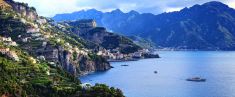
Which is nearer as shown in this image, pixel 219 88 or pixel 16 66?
pixel 16 66

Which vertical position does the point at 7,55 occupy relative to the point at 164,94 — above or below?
above

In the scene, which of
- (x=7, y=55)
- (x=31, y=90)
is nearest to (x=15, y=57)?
(x=7, y=55)

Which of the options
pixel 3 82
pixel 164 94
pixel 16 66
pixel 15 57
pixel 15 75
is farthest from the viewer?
pixel 164 94

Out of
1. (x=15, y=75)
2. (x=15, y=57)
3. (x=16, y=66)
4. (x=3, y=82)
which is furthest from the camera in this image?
(x=15, y=57)

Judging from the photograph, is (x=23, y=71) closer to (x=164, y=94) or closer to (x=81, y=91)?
(x=81, y=91)

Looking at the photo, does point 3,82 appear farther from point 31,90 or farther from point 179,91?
point 179,91

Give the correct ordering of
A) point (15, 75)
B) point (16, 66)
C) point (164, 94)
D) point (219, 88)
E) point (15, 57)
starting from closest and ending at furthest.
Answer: point (15, 75) < point (16, 66) < point (15, 57) < point (164, 94) < point (219, 88)

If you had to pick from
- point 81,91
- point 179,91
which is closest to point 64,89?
point 81,91

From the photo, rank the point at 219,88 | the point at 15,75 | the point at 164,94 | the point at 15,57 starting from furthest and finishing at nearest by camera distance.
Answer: the point at 219,88
the point at 164,94
the point at 15,57
the point at 15,75

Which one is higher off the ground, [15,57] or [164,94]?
[15,57]
